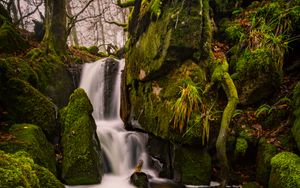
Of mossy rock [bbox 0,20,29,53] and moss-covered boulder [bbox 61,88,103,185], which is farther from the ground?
mossy rock [bbox 0,20,29,53]

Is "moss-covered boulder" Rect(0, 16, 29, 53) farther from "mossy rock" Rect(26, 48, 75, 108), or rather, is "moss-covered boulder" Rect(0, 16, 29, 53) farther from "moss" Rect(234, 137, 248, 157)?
"moss" Rect(234, 137, 248, 157)

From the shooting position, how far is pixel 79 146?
6379 millimetres

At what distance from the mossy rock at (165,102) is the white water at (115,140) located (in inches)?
26.0

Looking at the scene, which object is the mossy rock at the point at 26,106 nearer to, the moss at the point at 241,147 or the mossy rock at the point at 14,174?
the mossy rock at the point at 14,174

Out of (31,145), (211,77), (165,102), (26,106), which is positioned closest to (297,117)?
(211,77)

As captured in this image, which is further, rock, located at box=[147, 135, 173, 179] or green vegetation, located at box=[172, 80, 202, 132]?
rock, located at box=[147, 135, 173, 179]

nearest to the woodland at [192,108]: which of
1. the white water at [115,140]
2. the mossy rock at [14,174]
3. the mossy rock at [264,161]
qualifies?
the mossy rock at [264,161]

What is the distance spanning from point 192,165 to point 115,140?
248 centimetres

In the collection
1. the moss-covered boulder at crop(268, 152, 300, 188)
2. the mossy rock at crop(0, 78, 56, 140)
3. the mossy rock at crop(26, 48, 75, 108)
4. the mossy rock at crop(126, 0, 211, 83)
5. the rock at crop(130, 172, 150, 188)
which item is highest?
the mossy rock at crop(126, 0, 211, 83)

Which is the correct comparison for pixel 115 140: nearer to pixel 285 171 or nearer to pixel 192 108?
pixel 192 108

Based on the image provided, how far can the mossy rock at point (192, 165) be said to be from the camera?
6453 mm

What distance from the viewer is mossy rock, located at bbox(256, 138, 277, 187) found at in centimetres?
568

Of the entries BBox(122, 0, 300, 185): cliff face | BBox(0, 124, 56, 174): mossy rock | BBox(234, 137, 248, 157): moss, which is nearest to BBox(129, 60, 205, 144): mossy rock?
BBox(122, 0, 300, 185): cliff face

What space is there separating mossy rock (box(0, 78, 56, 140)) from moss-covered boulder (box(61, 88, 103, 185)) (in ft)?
1.27
